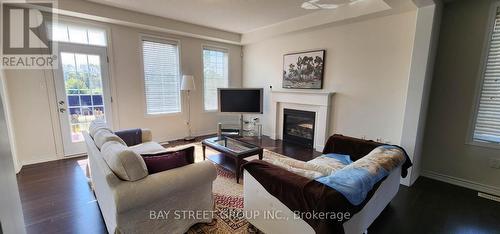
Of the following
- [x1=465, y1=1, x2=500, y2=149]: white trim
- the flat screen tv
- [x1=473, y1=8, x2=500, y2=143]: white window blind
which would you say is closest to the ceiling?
the flat screen tv

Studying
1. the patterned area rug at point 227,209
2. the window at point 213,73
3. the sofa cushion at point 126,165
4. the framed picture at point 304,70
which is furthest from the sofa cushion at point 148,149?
the framed picture at point 304,70

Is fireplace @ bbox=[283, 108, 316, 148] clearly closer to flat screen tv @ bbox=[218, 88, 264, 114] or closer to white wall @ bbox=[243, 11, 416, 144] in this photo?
white wall @ bbox=[243, 11, 416, 144]

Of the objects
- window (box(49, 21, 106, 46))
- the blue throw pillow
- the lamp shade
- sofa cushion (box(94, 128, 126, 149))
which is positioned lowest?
the blue throw pillow

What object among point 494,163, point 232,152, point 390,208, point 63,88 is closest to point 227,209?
point 232,152

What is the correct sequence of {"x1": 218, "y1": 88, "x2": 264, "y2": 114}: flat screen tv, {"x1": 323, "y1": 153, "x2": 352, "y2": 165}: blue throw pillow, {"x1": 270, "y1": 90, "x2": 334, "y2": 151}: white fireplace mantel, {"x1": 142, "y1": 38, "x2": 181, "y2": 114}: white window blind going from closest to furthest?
{"x1": 323, "y1": 153, "x2": 352, "y2": 165}: blue throw pillow → {"x1": 270, "y1": 90, "x2": 334, "y2": 151}: white fireplace mantel → {"x1": 142, "y1": 38, "x2": 181, "y2": 114}: white window blind → {"x1": 218, "y1": 88, "x2": 264, "y2": 114}: flat screen tv

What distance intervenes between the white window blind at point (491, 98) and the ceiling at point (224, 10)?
1822 mm

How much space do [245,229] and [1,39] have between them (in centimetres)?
414

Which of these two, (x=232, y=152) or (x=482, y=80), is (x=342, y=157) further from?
(x=482, y=80)

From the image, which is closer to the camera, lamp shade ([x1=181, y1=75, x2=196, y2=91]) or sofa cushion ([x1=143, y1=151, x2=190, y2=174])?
sofa cushion ([x1=143, y1=151, x2=190, y2=174])

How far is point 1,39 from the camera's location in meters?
2.92

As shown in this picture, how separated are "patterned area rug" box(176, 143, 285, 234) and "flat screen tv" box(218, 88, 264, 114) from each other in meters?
1.95

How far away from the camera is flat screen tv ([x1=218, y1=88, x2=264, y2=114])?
483 centimetres

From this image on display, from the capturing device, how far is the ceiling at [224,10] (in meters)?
3.28

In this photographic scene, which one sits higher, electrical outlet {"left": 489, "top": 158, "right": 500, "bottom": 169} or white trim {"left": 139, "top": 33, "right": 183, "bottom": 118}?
white trim {"left": 139, "top": 33, "right": 183, "bottom": 118}
